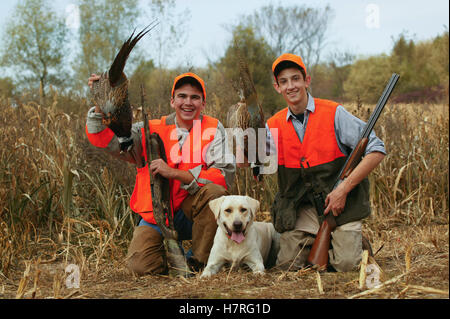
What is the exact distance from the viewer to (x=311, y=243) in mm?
4055

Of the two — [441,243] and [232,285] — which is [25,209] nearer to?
[232,285]

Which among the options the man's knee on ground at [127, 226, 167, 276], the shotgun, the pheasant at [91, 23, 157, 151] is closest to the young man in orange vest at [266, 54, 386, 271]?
the shotgun

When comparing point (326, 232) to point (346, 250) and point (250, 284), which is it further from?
point (250, 284)

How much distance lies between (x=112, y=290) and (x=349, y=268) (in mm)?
1910

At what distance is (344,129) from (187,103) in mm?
1424

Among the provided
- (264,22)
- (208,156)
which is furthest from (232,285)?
(264,22)

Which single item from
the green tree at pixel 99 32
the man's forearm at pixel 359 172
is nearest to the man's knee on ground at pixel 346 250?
the man's forearm at pixel 359 172

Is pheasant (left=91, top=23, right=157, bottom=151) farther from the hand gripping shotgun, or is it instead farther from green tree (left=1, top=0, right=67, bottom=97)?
green tree (left=1, top=0, right=67, bottom=97)

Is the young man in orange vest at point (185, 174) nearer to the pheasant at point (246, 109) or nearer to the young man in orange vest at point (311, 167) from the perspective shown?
the young man in orange vest at point (311, 167)

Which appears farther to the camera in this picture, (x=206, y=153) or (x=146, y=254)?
(x=206, y=153)

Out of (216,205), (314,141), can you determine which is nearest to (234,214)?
(216,205)

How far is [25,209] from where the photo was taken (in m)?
4.74

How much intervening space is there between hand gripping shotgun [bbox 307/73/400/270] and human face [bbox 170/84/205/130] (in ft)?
4.68

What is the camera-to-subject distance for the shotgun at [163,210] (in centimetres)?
364
